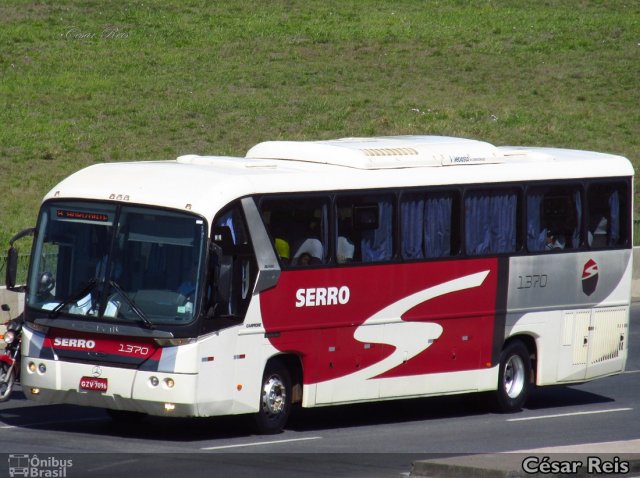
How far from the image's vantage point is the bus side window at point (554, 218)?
17.6 metres

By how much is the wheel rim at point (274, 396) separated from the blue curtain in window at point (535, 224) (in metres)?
4.04

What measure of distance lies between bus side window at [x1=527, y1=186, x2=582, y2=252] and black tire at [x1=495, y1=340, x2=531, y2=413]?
1.27 meters

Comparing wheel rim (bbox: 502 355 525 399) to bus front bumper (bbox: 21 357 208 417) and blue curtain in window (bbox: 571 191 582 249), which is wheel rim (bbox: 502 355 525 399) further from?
bus front bumper (bbox: 21 357 208 417)

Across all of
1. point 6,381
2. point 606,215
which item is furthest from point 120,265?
point 606,215

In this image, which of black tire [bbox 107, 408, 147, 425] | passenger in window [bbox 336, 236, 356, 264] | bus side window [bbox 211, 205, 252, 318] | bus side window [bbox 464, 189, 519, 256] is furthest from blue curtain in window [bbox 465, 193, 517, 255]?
black tire [bbox 107, 408, 147, 425]

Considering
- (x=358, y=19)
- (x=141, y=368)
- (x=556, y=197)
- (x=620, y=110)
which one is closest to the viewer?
(x=141, y=368)

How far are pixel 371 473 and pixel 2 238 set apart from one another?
62.4 ft

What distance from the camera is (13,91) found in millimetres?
42500

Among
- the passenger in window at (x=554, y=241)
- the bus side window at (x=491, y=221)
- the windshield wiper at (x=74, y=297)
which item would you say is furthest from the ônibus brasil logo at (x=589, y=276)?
the windshield wiper at (x=74, y=297)

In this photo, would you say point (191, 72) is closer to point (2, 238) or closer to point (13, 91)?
point (13, 91)

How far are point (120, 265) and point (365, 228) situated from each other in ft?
9.68

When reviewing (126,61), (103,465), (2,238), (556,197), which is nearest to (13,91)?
(126,61)

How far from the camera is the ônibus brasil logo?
1805cm

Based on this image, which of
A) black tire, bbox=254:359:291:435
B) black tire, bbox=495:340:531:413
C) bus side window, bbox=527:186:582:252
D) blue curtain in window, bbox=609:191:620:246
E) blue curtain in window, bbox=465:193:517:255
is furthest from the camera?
blue curtain in window, bbox=609:191:620:246
